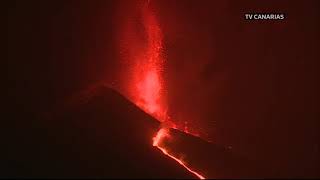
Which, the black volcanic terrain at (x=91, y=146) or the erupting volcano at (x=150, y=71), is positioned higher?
the erupting volcano at (x=150, y=71)

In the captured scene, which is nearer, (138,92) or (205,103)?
(138,92)

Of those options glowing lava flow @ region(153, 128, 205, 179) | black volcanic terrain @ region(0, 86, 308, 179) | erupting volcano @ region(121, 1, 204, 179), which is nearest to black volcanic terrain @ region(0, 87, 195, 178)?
black volcanic terrain @ region(0, 86, 308, 179)

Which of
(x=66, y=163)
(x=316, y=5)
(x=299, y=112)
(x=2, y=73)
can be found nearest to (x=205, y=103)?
(x=299, y=112)

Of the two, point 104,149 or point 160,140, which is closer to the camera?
point 104,149

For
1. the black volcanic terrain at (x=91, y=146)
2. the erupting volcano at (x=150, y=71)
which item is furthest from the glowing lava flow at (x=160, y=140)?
the erupting volcano at (x=150, y=71)

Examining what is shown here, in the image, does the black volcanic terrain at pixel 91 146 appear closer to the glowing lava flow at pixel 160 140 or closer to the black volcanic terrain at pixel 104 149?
the black volcanic terrain at pixel 104 149

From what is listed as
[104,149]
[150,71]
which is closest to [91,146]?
[104,149]

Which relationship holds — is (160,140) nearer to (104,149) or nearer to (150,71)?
(104,149)

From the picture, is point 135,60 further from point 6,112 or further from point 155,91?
point 6,112
